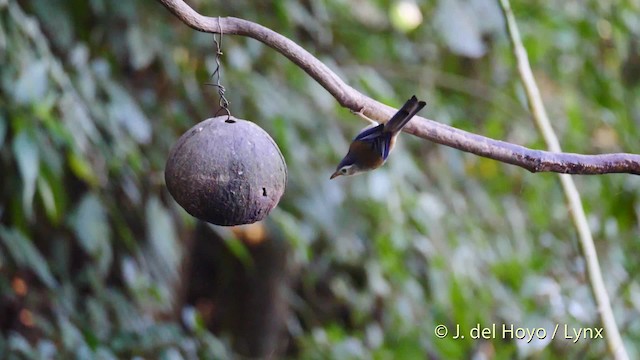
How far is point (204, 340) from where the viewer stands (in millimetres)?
2311

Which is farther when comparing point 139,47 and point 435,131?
point 139,47

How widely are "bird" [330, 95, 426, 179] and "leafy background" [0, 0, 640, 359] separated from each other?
0.65 m

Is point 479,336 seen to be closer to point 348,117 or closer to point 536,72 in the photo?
point 348,117

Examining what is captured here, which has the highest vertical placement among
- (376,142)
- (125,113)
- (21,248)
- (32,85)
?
(125,113)

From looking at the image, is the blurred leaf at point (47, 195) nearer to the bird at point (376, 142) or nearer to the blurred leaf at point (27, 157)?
the blurred leaf at point (27, 157)

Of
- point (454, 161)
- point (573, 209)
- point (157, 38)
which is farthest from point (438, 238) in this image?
point (573, 209)

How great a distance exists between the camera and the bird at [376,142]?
1.18 meters

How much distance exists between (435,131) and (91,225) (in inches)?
47.6

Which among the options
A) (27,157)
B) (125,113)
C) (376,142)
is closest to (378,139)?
(376,142)

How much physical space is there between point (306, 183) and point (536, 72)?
1.64 metres

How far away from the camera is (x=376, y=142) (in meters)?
1.32

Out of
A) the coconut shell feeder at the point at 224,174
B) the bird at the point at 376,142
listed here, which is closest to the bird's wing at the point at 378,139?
the bird at the point at 376,142

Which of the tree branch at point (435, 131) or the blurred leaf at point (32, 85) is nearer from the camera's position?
the tree branch at point (435, 131)

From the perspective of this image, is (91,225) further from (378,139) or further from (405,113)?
(405,113)
